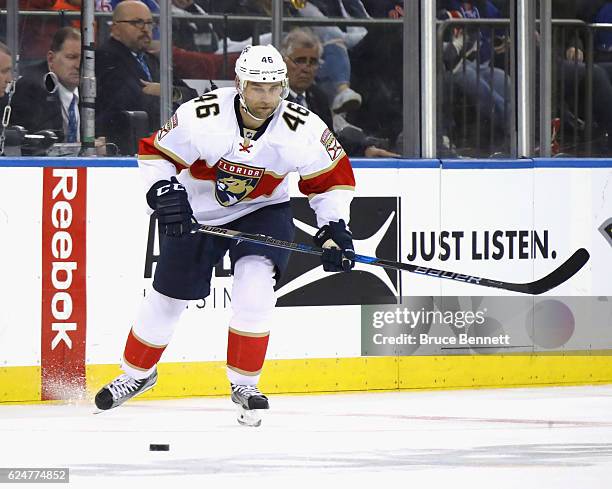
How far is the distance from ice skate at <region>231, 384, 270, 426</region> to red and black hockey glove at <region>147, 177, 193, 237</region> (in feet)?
2.05

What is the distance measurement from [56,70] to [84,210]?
0.58 metres

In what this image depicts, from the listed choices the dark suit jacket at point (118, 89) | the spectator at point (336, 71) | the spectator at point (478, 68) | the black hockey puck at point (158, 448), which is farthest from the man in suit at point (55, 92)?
the black hockey puck at point (158, 448)

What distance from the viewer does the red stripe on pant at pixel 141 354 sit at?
18.1 feet

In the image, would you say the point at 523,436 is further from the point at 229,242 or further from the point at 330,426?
the point at 229,242

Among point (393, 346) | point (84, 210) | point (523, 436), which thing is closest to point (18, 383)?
point (84, 210)

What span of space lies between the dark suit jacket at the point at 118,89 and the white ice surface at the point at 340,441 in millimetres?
1152

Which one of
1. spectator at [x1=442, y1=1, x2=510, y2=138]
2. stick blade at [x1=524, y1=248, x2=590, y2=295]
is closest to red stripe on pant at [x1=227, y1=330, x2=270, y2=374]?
stick blade at [x1=524, y1=248, x2=590, y2=295]

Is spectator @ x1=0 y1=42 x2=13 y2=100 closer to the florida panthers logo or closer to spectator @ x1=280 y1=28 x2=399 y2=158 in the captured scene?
spectator @ x1=280 y1=28 x2=399 y2=158

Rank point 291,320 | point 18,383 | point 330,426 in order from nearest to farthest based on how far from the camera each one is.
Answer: point 330,426, point 18,383, point 291,320

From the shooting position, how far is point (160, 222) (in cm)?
523

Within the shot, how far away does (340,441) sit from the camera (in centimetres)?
542

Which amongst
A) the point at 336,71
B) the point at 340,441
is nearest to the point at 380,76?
the point at 336,71

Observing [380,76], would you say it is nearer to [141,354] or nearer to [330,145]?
[330,145]

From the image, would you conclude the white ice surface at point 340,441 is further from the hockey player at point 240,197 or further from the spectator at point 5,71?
the spectator at point 5,71
